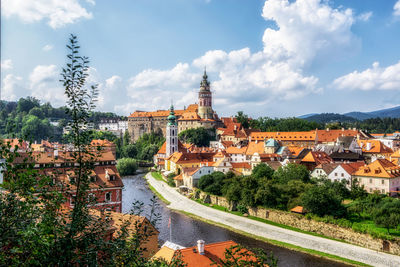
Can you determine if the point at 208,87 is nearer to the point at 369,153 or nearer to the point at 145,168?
the point at 145,168

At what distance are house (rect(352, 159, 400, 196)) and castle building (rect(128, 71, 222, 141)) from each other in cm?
5154

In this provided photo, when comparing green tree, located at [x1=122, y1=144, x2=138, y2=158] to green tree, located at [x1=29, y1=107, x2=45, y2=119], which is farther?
green tree, located at [x1=29, y1=107, x2=45, y2=119]

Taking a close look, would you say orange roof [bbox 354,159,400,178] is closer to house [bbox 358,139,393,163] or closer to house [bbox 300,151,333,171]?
house [bbox 300,151,333,171]

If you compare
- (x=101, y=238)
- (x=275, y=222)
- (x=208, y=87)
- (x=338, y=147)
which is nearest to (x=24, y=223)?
(x=101, y=238)

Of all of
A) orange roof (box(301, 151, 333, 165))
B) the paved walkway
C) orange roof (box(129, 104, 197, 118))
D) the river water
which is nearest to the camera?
the paved walkway

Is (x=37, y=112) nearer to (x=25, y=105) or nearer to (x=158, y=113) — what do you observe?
(x=25, y=105)

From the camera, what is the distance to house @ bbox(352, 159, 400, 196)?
28.0 m

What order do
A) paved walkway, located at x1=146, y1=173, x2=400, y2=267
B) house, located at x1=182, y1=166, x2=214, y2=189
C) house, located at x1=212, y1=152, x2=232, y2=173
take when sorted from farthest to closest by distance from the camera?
house, located at x1=212, y1=152, x2=232, y2=173 → house, located at x1=182, y1=166, x2=214, y2=189 → paved walkway, located at x1=146, y1=173, x2=400, y2=267

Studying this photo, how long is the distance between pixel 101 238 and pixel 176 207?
27.5m

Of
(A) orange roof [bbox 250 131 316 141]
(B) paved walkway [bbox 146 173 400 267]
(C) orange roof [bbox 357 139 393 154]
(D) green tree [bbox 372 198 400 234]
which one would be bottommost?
(B) paved walkway [bbox 146 173 400 267]

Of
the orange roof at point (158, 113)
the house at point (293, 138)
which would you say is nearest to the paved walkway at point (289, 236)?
the house at point (293, 138)

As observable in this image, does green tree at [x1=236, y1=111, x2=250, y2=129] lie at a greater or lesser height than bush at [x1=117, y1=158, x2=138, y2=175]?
greater

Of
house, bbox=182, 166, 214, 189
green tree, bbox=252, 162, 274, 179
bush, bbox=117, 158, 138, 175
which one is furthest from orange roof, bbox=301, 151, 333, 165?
bush, bbox=117, 158, 138, 175

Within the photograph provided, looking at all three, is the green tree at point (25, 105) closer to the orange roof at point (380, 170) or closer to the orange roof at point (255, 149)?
the orange roof at point (255, 149)
